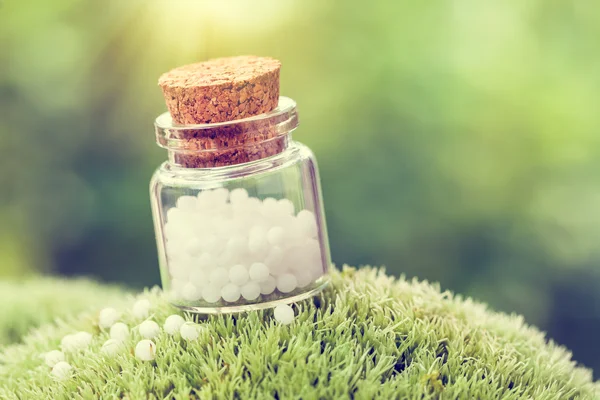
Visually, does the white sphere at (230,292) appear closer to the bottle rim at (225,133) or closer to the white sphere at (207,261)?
the white sphere at (207,261)

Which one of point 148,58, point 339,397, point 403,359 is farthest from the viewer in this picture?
point 148,58

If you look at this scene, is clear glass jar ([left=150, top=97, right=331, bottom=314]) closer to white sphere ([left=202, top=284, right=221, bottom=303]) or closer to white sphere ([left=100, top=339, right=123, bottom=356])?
white sphere ([left=202, top=284, right=221, bottom=303])

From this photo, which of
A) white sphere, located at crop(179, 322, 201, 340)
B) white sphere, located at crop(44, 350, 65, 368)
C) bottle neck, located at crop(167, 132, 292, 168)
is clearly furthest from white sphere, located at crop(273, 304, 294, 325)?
white sphere, located at crop(44, 350, 65, 368)

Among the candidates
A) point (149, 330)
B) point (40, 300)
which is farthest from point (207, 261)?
point (40, 300)

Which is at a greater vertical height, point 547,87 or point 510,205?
point 547,87

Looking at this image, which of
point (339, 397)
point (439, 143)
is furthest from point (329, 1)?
point (339, 397)

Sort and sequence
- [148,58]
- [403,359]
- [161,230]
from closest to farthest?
1. [403,359]
2. [161,230]
3. [148,58]

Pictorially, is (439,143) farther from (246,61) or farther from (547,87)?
(246,61)
